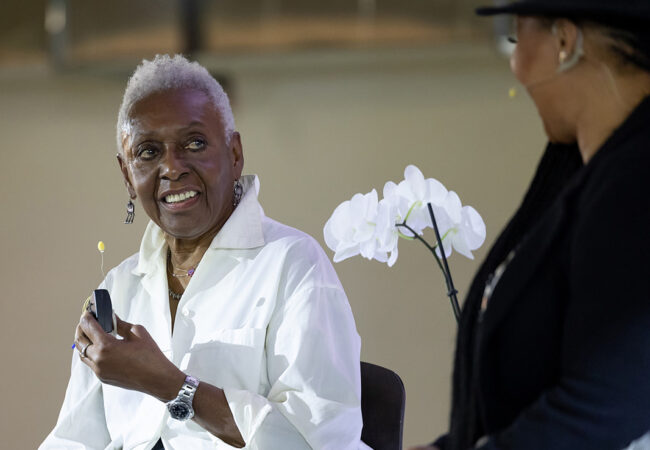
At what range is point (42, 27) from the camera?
334cm

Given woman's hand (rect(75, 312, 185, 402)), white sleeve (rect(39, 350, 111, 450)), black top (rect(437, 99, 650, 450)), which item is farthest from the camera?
white sleeve (rect(39, 350, 111, 450))

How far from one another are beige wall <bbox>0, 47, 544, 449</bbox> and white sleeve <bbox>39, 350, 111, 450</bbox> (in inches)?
57.0

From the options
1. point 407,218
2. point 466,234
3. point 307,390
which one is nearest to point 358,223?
point 407,218

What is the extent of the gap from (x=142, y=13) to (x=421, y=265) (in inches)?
53.7

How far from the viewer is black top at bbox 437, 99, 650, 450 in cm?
87

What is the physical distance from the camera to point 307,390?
1.57m

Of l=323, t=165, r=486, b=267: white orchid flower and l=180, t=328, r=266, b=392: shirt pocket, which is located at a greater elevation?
l=323, t=165, r=486, b=267: white orchid flower

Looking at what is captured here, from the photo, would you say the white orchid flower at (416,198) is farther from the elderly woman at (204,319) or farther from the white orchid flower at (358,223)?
the elderly woman at (204,319)

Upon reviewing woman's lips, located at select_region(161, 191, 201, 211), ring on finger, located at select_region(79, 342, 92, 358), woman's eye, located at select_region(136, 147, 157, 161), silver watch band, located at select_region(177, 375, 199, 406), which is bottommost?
silver watch band, located at select_region(177, 375, 199, 406)

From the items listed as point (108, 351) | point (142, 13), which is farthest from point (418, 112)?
point (108, 351)

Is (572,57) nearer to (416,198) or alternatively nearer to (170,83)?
(416,198)

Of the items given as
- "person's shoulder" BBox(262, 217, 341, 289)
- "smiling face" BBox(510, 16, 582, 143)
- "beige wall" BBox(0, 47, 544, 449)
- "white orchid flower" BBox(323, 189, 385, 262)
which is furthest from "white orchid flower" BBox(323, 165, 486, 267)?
"beige wall" BBox(0, 47, 544, 449)

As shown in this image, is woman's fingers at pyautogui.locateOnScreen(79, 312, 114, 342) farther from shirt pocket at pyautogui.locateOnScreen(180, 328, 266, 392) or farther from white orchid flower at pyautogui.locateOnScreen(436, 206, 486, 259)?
white orchid flower at pyautogui.locateOnScreen(436, 206, 486, 259)

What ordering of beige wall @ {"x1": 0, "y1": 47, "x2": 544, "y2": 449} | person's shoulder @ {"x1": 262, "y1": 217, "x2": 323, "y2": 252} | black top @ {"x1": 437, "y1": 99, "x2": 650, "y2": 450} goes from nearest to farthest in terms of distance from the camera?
black top @ {"x1": 437, "y1": 99, "x2": 650, "y2": 450} → person's shoulder @ {"x1": 262, "y1": 217, "x2": 323, "y2": 252} → beige wall @ {"x1": 0, "y1": 47, "x2": 544, "y2": 449}
